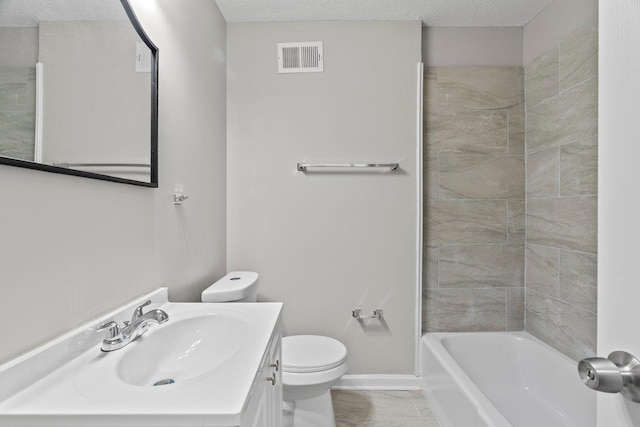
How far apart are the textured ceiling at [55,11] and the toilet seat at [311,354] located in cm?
156

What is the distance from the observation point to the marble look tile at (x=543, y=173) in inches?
74.6

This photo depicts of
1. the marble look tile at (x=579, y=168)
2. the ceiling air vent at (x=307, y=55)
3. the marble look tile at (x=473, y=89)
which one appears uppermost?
the ceiling air vent at (x=307, y=55)

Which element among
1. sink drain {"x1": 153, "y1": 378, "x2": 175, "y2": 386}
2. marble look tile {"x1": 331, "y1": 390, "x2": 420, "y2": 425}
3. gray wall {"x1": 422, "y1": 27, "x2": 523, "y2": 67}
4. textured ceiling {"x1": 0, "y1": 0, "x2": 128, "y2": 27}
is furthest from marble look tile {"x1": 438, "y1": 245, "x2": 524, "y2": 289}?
textured ceiling {"x1": 0, "y1": 0, "x2": 128, "y2": 27}

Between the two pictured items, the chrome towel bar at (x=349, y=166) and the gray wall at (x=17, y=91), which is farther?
the chrome towel bar at (x=349, y=166)

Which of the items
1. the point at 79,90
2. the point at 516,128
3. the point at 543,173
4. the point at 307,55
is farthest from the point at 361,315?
the point at 79,90

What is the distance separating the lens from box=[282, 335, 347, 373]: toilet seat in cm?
158

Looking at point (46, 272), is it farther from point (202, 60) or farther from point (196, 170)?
point (202, 60)

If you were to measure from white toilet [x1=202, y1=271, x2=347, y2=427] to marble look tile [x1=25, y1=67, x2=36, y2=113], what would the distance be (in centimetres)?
98

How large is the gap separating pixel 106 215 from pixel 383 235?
1.59 meters

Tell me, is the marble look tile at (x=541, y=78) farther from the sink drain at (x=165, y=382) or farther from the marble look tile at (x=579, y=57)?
the sink drain at (x=165, y=382)

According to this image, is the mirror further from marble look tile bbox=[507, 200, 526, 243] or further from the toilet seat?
marble look tile bbox=[507, 200, 526, 243]

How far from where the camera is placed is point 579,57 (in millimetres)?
1736

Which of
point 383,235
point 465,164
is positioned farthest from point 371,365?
point 465,164

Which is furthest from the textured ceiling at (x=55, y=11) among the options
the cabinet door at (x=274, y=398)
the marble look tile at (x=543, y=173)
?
the marble look tile at (x=543, y=173)
